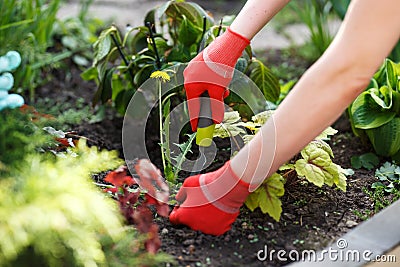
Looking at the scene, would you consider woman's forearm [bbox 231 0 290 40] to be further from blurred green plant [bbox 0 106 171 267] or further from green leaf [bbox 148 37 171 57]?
blurred green plant [bbox 0 106 171 267]

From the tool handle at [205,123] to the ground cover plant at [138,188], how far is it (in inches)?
1.3

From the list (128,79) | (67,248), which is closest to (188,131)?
(128,79)

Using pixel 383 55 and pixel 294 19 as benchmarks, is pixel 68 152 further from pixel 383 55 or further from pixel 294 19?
pixel 294 19

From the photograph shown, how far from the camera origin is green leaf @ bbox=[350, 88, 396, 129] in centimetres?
202

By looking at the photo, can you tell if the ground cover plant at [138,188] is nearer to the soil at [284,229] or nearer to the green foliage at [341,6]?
the soil at [284,229]

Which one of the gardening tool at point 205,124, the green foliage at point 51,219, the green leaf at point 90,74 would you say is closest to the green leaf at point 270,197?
the gardening tool at point 205,124

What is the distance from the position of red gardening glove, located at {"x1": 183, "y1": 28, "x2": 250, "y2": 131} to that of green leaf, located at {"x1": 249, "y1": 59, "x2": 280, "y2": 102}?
0.38m

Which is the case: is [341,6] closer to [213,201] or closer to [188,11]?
[188,11]

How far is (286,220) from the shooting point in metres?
1.70

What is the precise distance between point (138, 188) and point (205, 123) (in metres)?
0.25

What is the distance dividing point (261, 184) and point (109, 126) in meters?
0.90

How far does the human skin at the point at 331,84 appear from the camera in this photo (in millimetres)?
1404

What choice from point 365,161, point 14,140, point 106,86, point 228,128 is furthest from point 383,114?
point 14,140

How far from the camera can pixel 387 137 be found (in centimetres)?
204
